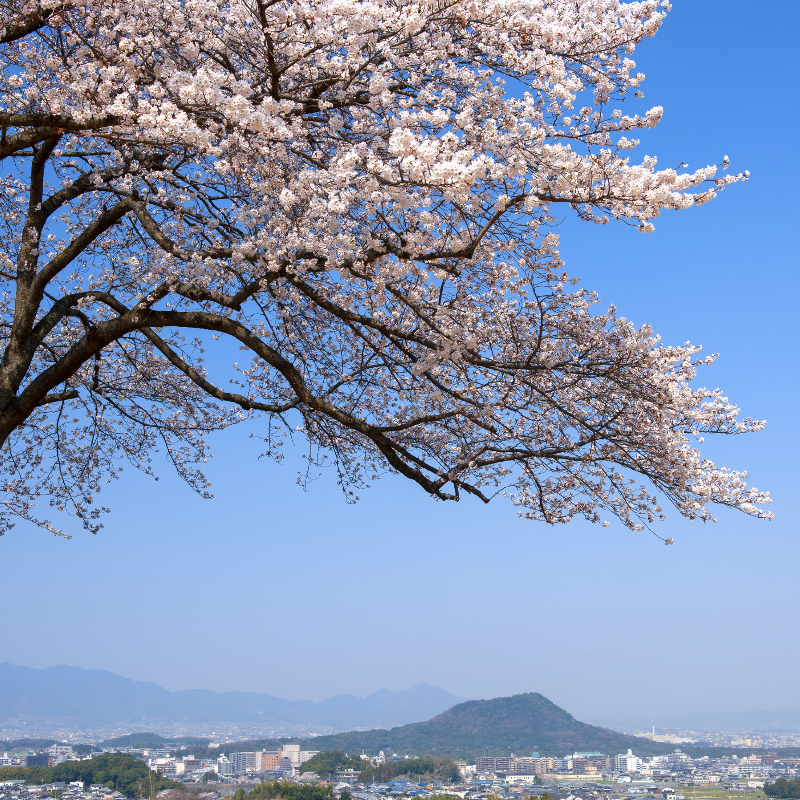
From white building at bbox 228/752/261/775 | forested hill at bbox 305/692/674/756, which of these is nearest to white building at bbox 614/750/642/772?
forested hill at bbox 305/692/674/756

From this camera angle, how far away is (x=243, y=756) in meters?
26.6

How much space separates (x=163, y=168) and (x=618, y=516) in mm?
4580

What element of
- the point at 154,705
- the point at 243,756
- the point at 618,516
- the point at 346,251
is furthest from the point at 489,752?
the point at 154,705

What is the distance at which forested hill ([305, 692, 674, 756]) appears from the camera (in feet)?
110

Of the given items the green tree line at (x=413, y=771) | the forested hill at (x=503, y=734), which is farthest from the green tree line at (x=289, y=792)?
the forested hill at (x=503, y=734)

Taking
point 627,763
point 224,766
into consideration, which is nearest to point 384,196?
point 224,766

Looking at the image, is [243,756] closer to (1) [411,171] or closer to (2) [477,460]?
(2) [477,460]

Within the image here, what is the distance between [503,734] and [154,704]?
138 meters

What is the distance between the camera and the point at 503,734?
35.6 m

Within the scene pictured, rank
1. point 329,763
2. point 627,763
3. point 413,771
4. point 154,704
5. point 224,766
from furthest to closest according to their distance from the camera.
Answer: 1. point 154,704
2. point 627,763
3. point 224,766
4. point 329,763
5. point 413,771

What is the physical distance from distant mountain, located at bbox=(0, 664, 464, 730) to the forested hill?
82.9 meters

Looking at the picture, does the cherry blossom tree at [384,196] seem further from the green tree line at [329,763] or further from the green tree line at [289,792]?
the green tree line at [329,763]

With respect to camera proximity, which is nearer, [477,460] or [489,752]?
[477,460]

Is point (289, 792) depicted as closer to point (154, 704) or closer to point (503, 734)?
point (503, 734)
